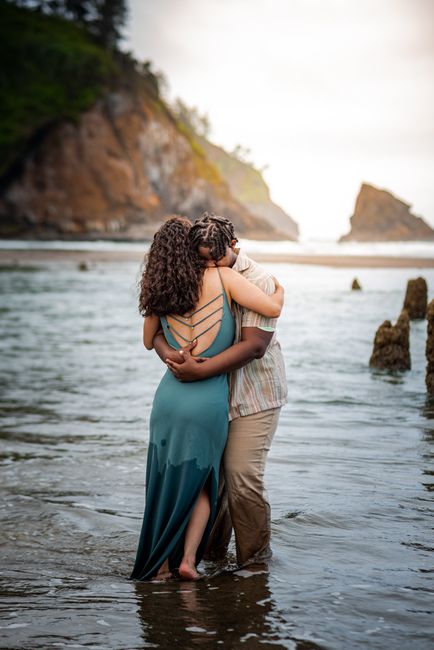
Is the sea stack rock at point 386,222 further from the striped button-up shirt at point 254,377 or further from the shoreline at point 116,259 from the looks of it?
the striped button-up shirt at point 254,377

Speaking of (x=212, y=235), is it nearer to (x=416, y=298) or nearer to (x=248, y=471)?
(x=248, y=471)

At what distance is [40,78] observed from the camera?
94.8 meters

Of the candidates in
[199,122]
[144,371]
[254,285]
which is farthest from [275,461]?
[199,122]

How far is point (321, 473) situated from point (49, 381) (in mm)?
6391

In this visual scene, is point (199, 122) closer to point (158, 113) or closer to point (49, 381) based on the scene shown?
point (158, 113)

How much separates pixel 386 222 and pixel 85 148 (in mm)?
76887

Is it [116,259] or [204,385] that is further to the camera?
[116,259]

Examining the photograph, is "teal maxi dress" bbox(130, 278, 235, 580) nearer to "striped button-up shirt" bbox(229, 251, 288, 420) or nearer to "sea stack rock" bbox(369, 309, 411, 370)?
"striped button-up shirt" bbox(229, 251, 288, 420)

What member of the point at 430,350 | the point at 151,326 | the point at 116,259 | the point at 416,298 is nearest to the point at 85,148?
the point at 116,259

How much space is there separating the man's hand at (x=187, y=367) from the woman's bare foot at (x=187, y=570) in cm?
100

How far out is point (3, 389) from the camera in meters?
11.4

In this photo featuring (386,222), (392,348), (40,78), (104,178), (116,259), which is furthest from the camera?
(386,222)

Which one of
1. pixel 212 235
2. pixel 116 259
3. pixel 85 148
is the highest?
pixel 85 148

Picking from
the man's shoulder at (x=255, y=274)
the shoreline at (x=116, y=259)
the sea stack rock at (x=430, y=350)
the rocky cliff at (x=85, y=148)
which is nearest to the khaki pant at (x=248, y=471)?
the man's shoulder at (x=255, y=274)
